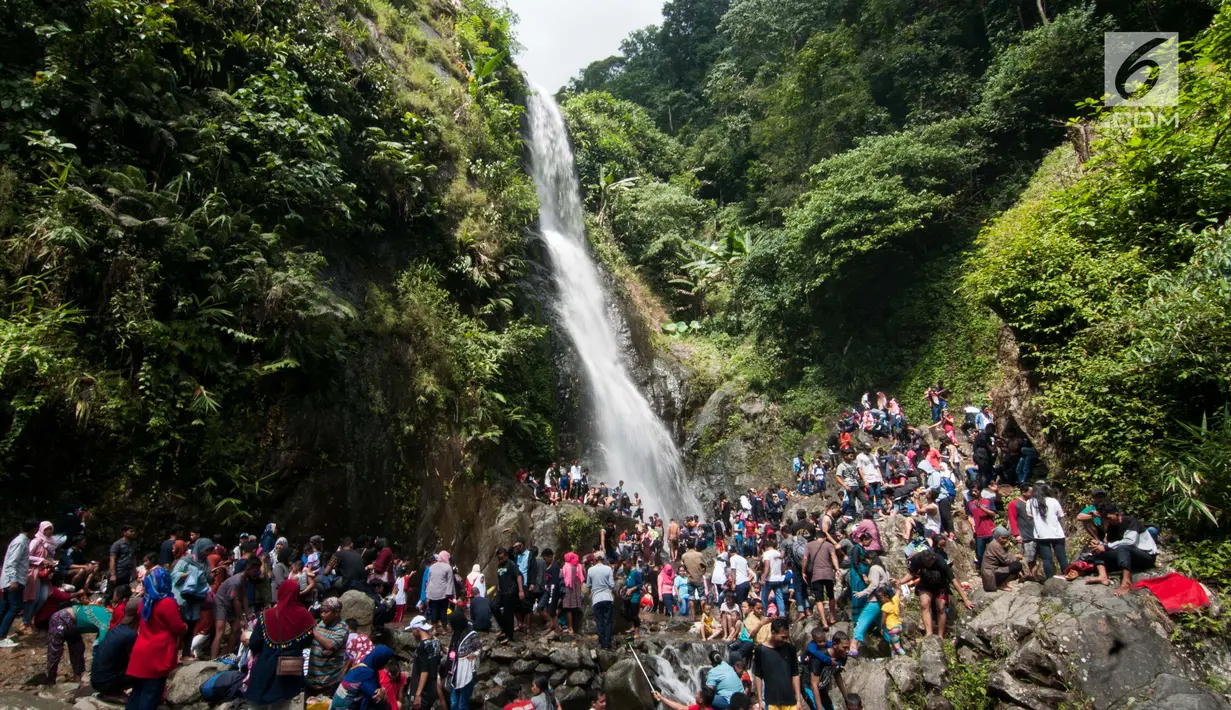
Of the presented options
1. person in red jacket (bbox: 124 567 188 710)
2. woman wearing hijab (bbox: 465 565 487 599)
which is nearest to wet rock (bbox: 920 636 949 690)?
woman wearing hijab (bbox: 465 565 487 599)

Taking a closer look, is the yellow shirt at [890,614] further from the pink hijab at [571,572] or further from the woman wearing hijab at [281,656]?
the woman wearing hijab at [281,656]

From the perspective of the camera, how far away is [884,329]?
19.7 meters

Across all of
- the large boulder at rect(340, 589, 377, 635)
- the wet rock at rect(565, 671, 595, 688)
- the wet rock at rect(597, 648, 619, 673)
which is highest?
the large boulder at rect(340, 589, 377, 635)

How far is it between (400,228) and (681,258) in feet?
47.8

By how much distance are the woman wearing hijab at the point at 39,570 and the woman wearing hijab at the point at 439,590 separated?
3917 mm

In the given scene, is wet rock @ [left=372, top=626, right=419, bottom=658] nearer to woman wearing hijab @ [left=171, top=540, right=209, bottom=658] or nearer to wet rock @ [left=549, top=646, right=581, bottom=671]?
wet rock @ [left=549, top=646, right=581, bottom=671]

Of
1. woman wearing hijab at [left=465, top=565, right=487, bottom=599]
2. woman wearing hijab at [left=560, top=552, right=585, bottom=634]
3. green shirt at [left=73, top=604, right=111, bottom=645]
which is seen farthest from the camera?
woman wearing hijab at [left=560, top=552, right=585, bottom=634]

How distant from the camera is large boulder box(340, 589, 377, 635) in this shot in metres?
5.75

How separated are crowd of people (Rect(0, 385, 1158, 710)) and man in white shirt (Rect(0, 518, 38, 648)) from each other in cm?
2

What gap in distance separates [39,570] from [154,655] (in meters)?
2.57

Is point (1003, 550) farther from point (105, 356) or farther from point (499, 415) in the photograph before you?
point (105, 356)

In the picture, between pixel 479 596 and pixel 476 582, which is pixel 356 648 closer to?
pixel 479 596

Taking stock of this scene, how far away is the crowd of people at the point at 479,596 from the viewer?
16.2 feet

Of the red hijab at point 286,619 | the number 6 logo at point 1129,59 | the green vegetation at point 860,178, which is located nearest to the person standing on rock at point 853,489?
the green vegetation at point 860,178
